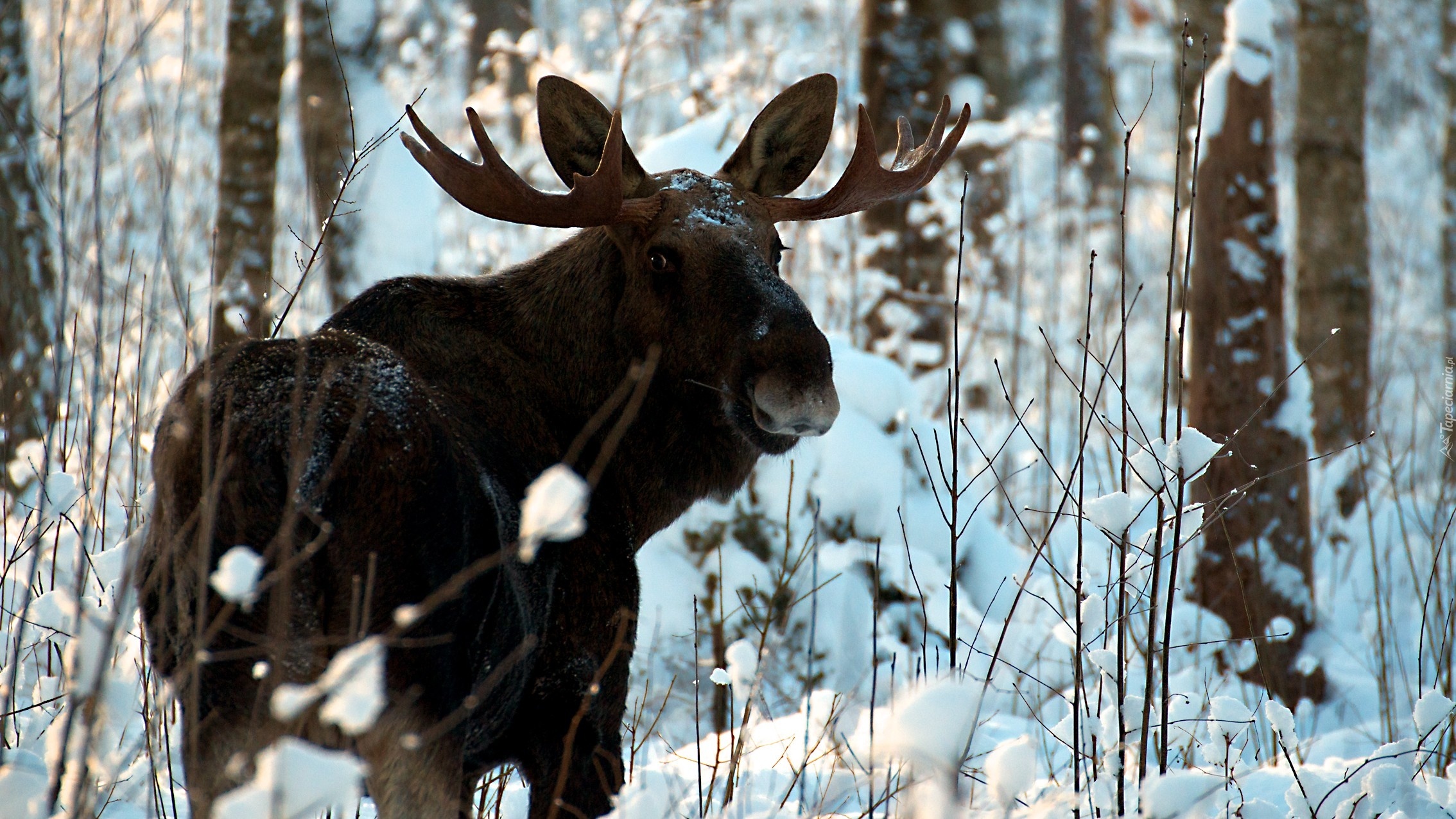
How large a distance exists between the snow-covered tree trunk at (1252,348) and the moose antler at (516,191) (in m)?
3.89

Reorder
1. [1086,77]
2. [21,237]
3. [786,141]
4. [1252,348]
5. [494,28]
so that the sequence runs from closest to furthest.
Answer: [786,141] → [1252,348] → [21,237] → [1086,77] → [494,28]

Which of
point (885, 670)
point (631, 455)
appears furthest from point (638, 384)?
point (885, 670)

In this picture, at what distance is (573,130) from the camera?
333 centimetres

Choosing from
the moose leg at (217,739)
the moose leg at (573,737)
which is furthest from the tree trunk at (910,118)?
the moose leg at (217,739)

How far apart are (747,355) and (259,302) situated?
3.90 meters

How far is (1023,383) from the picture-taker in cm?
1043

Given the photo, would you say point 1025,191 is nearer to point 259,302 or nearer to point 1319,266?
point 1319,266

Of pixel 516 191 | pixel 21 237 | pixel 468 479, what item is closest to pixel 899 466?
pixel 516 191

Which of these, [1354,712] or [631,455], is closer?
[631,455]

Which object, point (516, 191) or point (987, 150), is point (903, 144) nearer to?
point (516, 191)

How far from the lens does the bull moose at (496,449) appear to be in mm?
1858

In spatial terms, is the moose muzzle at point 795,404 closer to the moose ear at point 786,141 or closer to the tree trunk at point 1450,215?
the moose ear at point 786,141

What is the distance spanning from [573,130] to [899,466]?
2738 mm

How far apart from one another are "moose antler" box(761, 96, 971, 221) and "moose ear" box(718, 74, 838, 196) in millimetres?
168
